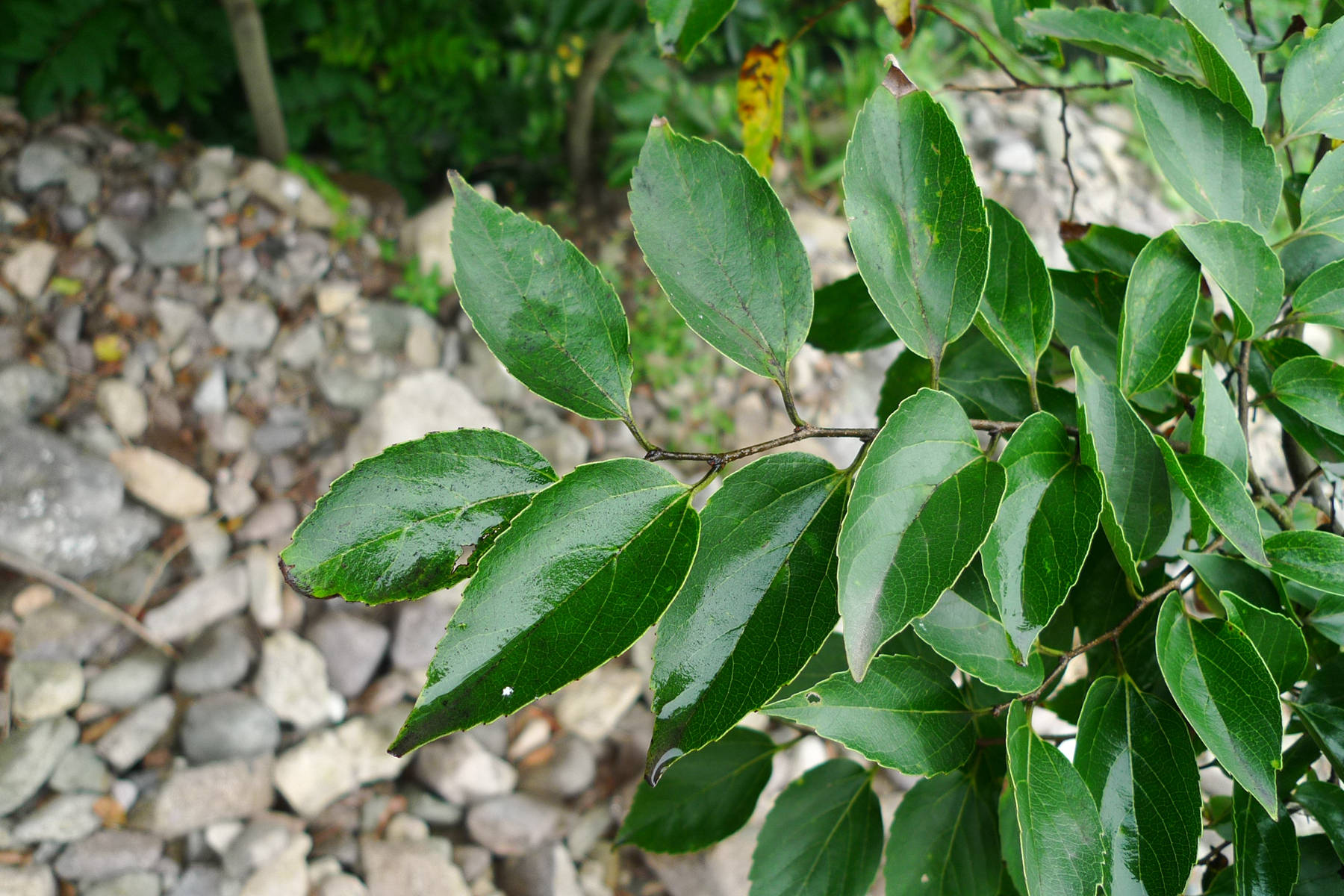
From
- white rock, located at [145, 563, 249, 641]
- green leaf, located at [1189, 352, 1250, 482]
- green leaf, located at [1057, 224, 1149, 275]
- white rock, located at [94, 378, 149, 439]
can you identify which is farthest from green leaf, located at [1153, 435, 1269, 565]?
white rock, located at [94, 378, 149, 439]

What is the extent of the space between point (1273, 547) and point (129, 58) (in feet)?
7.60

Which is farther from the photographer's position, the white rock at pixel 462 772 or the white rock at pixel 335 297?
the white rock at pixel 335 297

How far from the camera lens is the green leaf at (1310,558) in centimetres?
40

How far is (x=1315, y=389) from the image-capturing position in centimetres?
46

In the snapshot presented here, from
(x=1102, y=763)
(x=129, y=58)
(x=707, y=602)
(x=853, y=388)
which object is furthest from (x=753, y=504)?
(x=129, y=58)

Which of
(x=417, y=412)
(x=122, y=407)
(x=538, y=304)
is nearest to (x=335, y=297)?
(x=417, y=412)

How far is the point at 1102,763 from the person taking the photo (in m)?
0.43

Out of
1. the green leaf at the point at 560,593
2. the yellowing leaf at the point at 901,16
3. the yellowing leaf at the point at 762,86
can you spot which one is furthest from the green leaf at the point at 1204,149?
the yellowing leaf at the point at 762,86

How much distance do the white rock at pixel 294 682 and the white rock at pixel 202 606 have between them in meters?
0.10

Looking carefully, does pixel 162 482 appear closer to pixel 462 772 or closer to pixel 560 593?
pixel 462 772

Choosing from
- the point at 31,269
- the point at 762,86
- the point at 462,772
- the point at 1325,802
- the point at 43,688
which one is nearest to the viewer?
the point at 1325,802

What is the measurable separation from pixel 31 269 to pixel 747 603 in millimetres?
1850

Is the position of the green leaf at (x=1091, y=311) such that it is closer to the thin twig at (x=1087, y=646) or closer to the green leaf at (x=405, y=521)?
the thin twig at (x=1087, y=646)

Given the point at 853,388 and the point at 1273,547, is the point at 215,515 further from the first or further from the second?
the point at 1273,547
